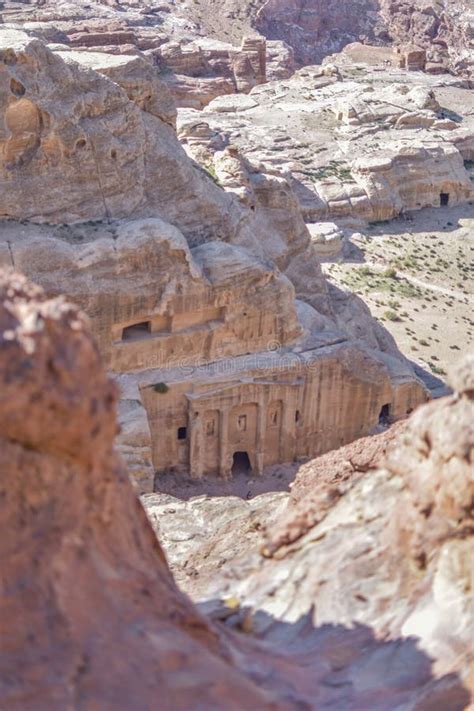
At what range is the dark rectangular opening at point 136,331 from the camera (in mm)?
22047

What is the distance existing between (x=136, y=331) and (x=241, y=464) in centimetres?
474

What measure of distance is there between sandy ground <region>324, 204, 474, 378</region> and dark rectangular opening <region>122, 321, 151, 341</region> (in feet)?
40.6

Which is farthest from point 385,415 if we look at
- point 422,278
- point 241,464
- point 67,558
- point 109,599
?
point 67,558

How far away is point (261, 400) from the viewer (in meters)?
23.5

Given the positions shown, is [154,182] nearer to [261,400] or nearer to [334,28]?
[261,400]

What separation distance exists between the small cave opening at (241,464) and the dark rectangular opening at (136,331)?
14.1 ft

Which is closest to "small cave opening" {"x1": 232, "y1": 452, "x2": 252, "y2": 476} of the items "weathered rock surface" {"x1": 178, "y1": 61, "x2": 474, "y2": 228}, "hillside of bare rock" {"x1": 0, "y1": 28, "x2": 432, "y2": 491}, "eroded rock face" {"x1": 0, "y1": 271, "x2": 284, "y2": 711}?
"hillside of bare rock" {"x1": 0, "y1": 28, "x2": 432, "y2": 491}

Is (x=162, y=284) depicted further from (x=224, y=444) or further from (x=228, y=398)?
(x=224, y=444)

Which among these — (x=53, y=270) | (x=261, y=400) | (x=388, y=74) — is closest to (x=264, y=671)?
(x=53, y=270)

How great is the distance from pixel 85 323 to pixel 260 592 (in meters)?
4.03

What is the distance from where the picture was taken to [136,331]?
22.2m

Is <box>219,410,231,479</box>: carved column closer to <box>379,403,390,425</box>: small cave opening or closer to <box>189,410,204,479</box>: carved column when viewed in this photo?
<box>189,410,204,479</box>: carved column

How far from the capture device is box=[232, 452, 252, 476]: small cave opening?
24.2 meters

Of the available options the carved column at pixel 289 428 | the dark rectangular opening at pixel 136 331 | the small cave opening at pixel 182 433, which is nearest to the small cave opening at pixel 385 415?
the carved column at pixel 289 428
